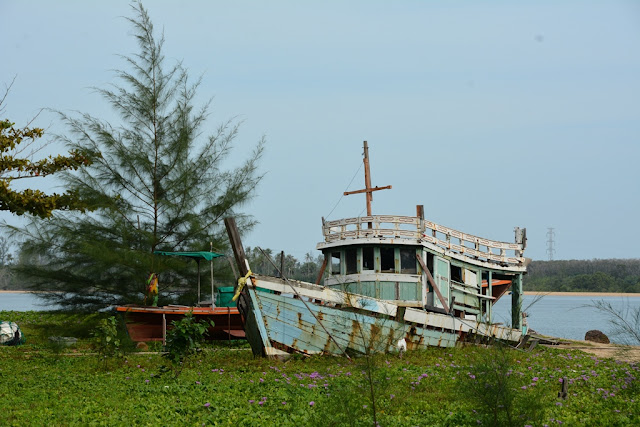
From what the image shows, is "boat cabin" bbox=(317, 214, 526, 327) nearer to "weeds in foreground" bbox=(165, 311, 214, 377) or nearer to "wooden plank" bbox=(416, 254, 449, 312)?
"wooden plank" bbox=(416, 254, 449, 312)

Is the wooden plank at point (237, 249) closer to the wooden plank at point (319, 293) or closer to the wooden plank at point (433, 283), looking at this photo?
the wooden plank at point (319, 293)

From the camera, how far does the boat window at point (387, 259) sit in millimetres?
22156

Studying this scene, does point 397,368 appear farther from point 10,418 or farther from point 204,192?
point 204,192

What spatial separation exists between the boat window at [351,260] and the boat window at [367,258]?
9.2 inches

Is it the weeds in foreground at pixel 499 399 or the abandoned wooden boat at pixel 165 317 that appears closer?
the weeds in foreground at pixel 499 399

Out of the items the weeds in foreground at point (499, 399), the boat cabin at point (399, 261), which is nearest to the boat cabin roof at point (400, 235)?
the boat cabin at point (399, 261)

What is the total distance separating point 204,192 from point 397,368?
12126 mm

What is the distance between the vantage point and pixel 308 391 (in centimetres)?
1428

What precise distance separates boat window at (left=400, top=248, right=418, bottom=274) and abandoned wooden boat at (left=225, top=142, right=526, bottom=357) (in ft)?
0.09

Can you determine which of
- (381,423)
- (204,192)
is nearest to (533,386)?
(381,423)

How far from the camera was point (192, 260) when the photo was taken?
26250mm

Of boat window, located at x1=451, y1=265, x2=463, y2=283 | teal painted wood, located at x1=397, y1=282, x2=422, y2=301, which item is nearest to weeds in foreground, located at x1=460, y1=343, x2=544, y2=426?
teal painted wood, located at x1=397, y1=282, x2=422, y2=301

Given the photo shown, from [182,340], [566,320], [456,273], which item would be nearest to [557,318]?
[566,320]

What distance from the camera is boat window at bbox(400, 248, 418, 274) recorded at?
22.0 metres
